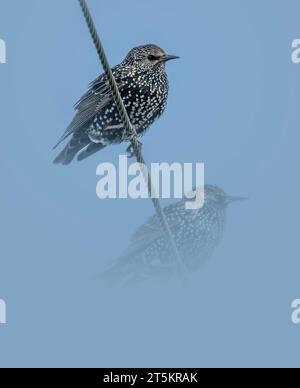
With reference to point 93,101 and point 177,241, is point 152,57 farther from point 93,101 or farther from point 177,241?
point 177,241

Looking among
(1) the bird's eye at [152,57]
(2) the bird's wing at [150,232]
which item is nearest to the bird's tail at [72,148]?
(1) the bird's eye at [152,57]

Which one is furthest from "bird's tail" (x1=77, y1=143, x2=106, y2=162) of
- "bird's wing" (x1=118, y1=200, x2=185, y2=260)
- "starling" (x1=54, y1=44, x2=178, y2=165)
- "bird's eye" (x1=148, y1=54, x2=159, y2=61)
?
"bird's wing" (x1=118, y1=200, x2=185, y2=260)

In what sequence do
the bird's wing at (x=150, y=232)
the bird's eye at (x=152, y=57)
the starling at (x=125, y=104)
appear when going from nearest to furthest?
the starling at (x=125, y=104) → the bird's eye at (x=152, y=57) → the bird's wing at (x=150, y=232)

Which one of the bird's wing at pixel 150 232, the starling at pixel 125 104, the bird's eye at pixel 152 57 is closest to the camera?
the starling at pixel 125 104

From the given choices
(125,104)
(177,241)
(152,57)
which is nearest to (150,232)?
(177,241)

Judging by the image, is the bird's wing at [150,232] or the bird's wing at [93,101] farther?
the bird's wing at [150,232]

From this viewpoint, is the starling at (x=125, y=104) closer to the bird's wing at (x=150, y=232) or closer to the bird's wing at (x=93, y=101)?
the bird's wing at (x=93, y=101)
